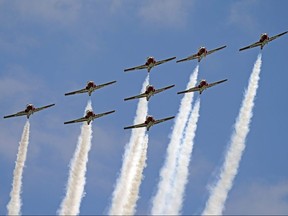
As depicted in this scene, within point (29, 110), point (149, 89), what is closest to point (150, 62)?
point (149, 89)

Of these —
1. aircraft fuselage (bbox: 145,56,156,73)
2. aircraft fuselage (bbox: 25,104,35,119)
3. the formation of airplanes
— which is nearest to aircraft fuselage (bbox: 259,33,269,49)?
the formation of airplanes

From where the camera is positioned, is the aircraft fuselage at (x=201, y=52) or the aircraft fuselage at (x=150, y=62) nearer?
the aircraft fuselage at (x=201, y=52)

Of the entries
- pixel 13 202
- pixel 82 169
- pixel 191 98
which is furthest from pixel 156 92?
pixel 13 202

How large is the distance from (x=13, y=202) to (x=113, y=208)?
86.0 ft

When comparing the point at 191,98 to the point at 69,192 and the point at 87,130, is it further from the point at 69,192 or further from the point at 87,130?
the point at 69,192

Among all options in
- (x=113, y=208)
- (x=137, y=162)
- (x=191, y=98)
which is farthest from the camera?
(x=191, y=98)

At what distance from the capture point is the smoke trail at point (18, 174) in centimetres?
16452

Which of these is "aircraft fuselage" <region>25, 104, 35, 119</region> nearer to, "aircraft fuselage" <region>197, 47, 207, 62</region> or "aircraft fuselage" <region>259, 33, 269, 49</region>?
"aircraft fuselage" <region>197, 47, 207, 62</region>

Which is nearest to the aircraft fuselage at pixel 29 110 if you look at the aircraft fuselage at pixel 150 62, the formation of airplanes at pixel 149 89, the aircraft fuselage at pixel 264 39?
the formation of airplanes at pixel 149 89

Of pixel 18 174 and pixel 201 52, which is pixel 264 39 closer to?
pixel 201 52

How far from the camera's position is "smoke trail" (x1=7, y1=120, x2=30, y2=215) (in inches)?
6477

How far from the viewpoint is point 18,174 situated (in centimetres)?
17225

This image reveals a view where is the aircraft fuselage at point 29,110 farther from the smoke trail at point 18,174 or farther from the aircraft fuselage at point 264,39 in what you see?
the aircraft fuselage at point 264,39

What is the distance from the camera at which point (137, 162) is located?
536ft
